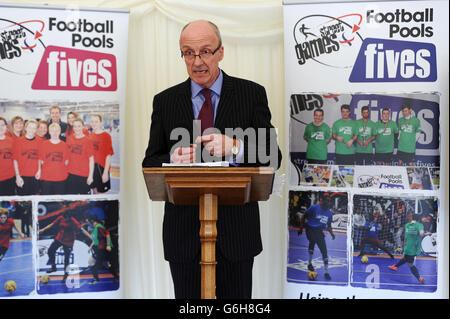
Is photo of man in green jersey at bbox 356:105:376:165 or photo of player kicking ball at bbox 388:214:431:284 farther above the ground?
photo of man in green jersey at bbox 356:105:376:165

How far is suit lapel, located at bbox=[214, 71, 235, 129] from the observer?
9.58ft

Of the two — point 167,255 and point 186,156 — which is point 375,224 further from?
point 186,156

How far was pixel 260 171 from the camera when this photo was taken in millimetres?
2336

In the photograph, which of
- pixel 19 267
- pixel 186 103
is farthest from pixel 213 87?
pixel 19 267

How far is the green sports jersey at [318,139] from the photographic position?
406 centimetres

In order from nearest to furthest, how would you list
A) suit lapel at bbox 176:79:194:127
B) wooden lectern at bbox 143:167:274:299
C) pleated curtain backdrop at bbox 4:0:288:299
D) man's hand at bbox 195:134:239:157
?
wooden lectern at bbox 143:167:274:299, man's hand at bbox 195:134:239:157, suit lapel at bbox 176:79:194:127, pleated curtain backdrop at bbox 4:0:288:299

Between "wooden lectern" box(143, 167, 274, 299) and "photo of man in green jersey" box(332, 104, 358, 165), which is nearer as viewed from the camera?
"wooden lectern" box(143, 167, 274, 299)

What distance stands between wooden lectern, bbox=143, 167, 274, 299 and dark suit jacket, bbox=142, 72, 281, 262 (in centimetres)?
26

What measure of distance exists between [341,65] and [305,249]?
1300 mm

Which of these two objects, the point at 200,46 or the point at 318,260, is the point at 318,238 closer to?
the point at 318,260

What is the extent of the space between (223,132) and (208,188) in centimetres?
55

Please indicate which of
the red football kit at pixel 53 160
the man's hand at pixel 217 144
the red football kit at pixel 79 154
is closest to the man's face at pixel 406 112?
the man's hand at pixel 217 144

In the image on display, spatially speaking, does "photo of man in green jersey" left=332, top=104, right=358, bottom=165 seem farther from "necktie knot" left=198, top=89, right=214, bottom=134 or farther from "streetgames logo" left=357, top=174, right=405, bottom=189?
"necktie knot" left=198, top=89, right=214, bottom=134

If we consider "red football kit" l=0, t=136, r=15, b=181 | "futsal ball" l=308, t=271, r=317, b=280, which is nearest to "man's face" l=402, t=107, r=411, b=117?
"futsal ball" l=308, t=271, r=317, b=280
